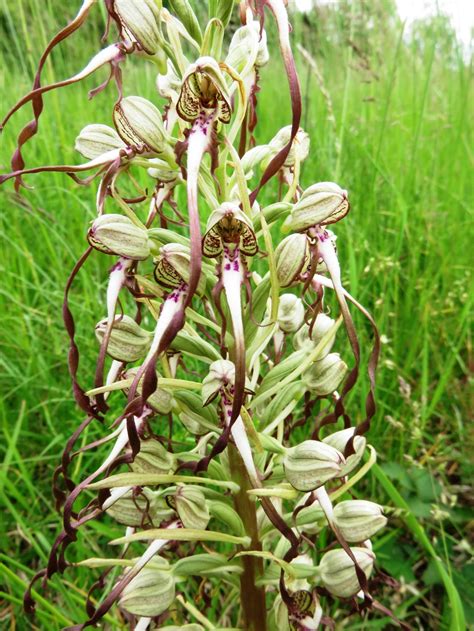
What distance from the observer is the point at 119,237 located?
96 cm

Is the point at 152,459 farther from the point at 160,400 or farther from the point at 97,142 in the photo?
the point at 97,142

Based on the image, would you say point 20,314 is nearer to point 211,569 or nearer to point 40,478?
point 40,478

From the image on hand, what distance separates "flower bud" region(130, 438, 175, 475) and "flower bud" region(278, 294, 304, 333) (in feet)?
0.97

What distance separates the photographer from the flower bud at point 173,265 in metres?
0.91

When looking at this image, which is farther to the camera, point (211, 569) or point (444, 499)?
point (444, 499)

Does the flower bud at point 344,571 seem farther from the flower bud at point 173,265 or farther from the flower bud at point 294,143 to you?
the flower bud at point 294,143

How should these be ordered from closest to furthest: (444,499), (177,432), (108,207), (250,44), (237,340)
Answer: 1. (237,340)
2. (250,44)
3. (444,499)
4. (177,432)
5. (108,207)

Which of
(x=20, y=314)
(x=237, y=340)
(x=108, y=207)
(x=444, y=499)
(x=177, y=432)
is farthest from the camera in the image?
(x=108, y=207)

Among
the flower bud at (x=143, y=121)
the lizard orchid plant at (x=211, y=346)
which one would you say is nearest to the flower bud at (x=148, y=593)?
the lizard orchid plant at (x=211, y=346)

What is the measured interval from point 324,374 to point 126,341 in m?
0.32

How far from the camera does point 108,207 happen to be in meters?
2.17

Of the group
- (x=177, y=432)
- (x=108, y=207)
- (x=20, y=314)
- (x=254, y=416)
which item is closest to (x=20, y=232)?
(x=108, y=207)

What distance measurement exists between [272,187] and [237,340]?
1447mm

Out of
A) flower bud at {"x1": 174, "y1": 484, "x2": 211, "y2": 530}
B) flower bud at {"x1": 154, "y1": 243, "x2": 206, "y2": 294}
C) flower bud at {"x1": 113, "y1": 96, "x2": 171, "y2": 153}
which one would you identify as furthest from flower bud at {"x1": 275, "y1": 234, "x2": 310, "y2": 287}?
flower bud at {"x1": 174, "y1": 484, "x2": 211, "y2": 530}
